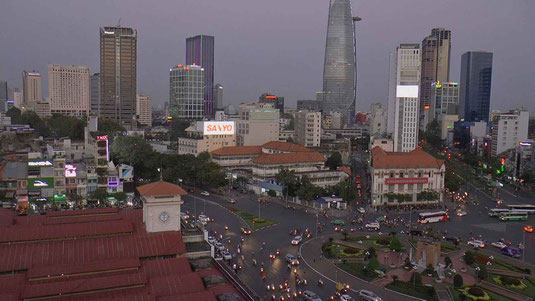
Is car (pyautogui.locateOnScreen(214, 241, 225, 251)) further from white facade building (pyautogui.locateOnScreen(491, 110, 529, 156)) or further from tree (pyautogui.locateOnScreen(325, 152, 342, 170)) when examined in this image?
white facade building (pyautogui.locateOnScreen(491, 110, 529, 156))

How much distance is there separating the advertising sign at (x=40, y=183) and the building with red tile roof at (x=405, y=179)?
39.9m

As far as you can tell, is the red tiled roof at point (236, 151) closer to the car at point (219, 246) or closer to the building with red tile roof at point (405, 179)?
the building with red tile roof at point (405, 179)

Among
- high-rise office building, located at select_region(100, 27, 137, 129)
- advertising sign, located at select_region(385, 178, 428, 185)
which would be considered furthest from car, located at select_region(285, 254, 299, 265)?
high-rise office building, located at select_region(100, 27, 137, 129)

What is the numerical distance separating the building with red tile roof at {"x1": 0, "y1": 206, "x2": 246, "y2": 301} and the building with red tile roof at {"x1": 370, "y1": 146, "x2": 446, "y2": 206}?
38.0 metres

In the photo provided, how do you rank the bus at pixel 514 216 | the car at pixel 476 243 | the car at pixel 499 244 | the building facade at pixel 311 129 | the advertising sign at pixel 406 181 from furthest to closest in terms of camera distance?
the building facade at pixel 311 129, the advertising sign at pixel 406 181, the bus at pixel 514 216, the car at pixel 476 243, the car at pixel 499 244

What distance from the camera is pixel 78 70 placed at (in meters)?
199

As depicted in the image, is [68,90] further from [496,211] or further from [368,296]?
[368,296]

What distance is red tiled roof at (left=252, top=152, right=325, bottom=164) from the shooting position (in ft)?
234

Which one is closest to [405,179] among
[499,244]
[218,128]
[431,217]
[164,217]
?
[431,217]

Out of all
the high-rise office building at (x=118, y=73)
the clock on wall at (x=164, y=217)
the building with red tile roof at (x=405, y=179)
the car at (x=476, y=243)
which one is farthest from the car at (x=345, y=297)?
the high-rise office building at (x=118, y=73)

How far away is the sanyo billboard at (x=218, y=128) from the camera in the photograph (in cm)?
9031

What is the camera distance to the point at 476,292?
32281 millimetres

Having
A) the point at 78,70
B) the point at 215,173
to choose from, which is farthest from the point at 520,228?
the point at 78,70

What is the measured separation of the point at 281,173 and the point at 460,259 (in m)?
28.3
